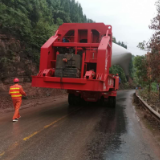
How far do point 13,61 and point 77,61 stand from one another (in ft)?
24.9

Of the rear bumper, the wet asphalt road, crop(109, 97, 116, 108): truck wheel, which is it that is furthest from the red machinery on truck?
the wet asphalt road

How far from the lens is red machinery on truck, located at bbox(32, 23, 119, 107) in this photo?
22.7ft

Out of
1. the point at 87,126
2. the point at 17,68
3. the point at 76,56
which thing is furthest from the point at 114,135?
the point at 17,68

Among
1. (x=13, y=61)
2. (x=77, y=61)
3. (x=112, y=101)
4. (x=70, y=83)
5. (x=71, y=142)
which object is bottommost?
(x=71, y=142)

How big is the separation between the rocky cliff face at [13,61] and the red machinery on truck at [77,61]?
5.58 m

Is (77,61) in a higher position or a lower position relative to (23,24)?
lower

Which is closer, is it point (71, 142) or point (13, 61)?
point (71, 142)

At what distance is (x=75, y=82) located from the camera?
6.82 m

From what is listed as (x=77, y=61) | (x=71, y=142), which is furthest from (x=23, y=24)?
(x=71, y=142)

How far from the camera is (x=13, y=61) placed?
13.5 meters

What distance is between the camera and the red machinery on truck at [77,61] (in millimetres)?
6926

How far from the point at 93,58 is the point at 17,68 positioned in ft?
26.1

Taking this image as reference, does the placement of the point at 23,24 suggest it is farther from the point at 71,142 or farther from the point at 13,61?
the point at 71,142

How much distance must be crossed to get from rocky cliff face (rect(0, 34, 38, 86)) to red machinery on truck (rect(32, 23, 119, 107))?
558cm
